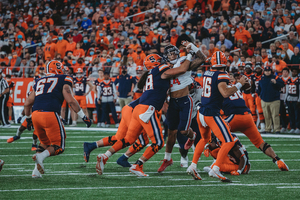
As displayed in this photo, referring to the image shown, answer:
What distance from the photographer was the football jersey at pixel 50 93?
6.36 metres

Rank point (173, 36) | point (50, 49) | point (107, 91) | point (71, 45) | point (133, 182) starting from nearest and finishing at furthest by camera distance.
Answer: point (133, 182) < point (107, 91) < point (173, 36) < point (71, 45) < point (50, 49)

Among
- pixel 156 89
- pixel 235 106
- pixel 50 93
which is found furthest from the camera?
pixel 235 106

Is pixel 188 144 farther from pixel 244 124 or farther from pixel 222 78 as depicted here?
pixel 222 78

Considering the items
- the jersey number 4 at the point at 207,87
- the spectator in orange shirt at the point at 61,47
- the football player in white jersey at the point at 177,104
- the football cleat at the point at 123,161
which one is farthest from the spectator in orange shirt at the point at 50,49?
the jersey number 4 at the point at 207,87

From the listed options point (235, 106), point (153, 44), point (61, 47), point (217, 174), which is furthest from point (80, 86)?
point (217, 174)

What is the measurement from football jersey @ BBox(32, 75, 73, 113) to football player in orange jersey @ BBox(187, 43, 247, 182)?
1.92 m

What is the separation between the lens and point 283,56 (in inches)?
569

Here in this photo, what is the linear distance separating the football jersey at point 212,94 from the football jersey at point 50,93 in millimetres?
1976

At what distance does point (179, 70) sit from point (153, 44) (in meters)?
12.0

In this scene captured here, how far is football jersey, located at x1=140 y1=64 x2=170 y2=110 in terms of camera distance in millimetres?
6562

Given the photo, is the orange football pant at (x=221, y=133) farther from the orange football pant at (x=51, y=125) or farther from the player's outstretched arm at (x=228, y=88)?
the orange football pant at (x=51, y=125)

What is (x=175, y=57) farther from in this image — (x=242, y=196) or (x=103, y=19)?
(x=103, y=19)

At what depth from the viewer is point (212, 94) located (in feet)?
20.1

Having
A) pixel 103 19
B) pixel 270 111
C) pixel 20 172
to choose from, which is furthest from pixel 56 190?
pixel 103 19
